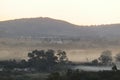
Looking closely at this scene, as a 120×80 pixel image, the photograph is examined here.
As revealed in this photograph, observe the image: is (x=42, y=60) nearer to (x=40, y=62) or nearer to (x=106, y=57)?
(x=40, y=62)

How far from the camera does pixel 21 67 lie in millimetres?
142500

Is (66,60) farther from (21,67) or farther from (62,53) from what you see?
(21,67)

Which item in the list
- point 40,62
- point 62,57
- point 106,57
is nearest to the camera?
point 40,62

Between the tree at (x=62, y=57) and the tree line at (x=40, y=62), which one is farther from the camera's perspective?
the tree at (x=62, y=57)

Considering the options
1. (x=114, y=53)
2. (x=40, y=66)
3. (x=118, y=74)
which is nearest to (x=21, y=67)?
(x=40, y=66)

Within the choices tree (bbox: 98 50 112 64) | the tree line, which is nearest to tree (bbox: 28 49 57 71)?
the tree line

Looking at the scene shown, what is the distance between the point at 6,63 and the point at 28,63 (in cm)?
593

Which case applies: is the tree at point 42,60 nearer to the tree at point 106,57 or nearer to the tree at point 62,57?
the tree at point 62,57

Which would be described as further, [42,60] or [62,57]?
[62,57]


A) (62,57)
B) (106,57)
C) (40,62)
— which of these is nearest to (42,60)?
(40,62)

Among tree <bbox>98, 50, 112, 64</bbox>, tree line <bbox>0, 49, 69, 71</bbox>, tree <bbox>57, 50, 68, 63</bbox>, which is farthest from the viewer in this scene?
tree <bbox>98, 50, 112, 64</bbox>

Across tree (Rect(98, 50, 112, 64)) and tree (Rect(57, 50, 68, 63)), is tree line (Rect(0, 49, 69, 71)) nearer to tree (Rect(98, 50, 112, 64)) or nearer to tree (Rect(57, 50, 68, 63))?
tree (Rect(57, 50, 68, 63))

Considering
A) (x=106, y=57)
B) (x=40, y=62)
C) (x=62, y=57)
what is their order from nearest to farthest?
(x=40, y=62), (x=62, y=57), (x=106, y=57)

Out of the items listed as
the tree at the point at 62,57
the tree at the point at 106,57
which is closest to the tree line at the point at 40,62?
the tree at the point at 62,57
